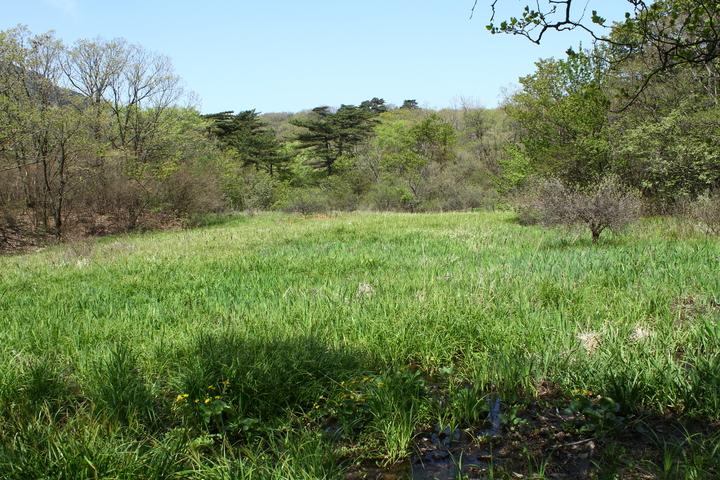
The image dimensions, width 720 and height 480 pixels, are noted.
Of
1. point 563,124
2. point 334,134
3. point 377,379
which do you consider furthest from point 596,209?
point 334,134

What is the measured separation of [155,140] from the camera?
30.5 m

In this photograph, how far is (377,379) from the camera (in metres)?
3.25

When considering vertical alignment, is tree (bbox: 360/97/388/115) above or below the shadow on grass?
above

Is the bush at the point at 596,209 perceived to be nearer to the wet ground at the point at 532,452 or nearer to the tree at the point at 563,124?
the wet ground at the point at 532,452

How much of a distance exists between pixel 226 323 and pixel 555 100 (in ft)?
82.7

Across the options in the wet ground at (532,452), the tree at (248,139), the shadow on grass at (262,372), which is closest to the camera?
the wet ground at (532,452)

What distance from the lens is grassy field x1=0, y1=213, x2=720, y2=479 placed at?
249cm

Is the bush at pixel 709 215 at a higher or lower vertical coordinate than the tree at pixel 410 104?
lower

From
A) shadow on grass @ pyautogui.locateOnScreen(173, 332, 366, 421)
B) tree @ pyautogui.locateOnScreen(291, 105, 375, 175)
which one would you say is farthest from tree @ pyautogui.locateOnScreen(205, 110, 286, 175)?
shadow on grass @ pyautogui.locateOnScreen(173, 332, 366, 421)

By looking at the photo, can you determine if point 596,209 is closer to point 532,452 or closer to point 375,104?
point 532,452

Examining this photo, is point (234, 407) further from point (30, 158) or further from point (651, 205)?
point (30, 158)

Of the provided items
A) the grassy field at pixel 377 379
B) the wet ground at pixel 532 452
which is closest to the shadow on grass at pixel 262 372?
the grassy field at pixel 377 379

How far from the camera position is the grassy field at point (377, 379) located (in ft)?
8.16

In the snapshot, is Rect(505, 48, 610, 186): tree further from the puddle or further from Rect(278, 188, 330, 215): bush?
the puddle
